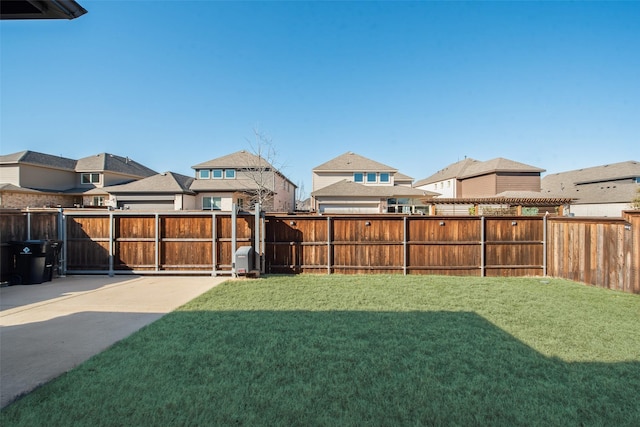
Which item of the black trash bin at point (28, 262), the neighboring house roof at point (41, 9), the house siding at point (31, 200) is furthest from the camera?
the house siding at point (31, 200)

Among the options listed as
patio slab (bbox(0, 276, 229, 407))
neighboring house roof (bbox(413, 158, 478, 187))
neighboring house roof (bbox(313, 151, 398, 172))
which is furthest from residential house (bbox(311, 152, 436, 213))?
patio slab (bbox(0, 276, 229, 407))

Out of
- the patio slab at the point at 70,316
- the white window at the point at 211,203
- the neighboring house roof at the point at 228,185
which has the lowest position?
the patio slab at the point at 70,316

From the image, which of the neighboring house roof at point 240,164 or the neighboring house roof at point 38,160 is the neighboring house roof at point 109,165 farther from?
the neighboring house roof at point 240,164

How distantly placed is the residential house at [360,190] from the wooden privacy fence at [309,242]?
44.9ft

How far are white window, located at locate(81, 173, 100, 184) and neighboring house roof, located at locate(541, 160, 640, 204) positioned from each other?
4750cm

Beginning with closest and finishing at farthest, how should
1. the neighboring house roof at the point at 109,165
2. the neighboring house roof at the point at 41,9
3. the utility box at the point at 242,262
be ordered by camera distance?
the neighboring house roof at the point at 41,9
the utility box at the point at 242,262
the neighboring house roof at the point at 109,165

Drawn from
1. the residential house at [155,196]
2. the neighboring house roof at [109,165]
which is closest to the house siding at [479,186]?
the residential house at [155,196]

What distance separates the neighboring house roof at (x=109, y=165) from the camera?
97.2 ft

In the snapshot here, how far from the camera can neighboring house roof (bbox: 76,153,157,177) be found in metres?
29.6

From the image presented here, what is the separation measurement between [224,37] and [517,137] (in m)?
18.5

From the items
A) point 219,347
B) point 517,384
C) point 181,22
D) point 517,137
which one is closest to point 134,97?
point 181,22

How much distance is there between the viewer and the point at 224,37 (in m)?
12.8

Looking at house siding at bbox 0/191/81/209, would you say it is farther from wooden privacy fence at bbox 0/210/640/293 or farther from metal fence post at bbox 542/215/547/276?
metal fence post at bbox 542/215/547/276

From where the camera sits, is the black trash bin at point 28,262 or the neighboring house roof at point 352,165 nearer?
the black trash bin at point 28,262
